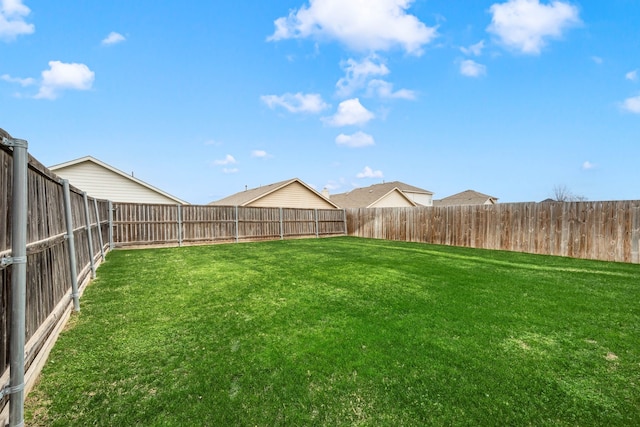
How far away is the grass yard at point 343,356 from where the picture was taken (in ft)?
5.83

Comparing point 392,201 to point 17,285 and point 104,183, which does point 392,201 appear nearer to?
point 104,183

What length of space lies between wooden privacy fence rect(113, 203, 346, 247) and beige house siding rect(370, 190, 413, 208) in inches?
336

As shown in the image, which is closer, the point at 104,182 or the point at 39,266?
the point at 39,266

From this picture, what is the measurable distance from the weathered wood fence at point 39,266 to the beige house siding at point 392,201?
2147 centimetres

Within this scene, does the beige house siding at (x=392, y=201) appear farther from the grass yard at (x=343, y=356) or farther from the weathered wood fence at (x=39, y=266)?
the weathered wood fence at (x=39, y=266)

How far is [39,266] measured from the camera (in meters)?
2.41

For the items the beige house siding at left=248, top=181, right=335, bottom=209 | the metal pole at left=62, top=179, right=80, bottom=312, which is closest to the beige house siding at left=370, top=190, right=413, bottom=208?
the beige house siding at left=248, top=181, right=335, bottom=209

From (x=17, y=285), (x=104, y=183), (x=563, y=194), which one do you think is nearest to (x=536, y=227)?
(x=17, y=285)

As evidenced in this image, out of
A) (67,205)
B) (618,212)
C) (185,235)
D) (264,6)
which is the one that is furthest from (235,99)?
(618,212)

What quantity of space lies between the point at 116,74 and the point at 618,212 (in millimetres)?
16856

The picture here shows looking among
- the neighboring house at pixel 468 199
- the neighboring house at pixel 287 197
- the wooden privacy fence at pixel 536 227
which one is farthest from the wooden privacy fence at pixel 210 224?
the neighboring house at pixel 468 199

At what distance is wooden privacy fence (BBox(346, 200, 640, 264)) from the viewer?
774cm

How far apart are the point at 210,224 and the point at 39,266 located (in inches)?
387

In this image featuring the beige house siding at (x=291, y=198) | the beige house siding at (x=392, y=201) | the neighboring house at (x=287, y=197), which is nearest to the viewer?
the neighboring house at (x=287, y=197)
